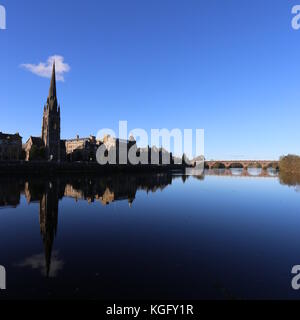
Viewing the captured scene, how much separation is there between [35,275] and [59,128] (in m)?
119

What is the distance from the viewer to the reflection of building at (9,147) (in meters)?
105

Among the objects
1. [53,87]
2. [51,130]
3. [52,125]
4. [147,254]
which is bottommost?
[147,254]

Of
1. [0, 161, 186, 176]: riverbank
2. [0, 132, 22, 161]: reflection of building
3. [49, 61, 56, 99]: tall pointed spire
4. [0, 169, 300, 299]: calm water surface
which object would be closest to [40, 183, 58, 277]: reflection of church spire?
[0, 169, 300, 299]: calm water surface

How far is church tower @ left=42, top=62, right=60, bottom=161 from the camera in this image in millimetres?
113375

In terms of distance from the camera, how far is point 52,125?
4589 inches

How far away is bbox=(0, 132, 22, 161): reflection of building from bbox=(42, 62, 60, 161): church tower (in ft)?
39.4

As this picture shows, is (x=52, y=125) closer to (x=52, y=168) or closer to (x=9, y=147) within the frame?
(x=9, y=147)

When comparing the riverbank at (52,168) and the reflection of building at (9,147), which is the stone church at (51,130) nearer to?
the reflection of building at (9,147)

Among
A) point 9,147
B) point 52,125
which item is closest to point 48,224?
point 9,147

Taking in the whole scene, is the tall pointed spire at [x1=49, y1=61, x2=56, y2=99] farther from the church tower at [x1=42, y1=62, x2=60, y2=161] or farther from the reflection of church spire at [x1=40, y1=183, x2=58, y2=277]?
the reflection of church spire at [x1=40, y1=183, x2=58, y2=277]

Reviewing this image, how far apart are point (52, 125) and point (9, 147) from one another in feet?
70.8

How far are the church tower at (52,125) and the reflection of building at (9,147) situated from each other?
39.4ft
